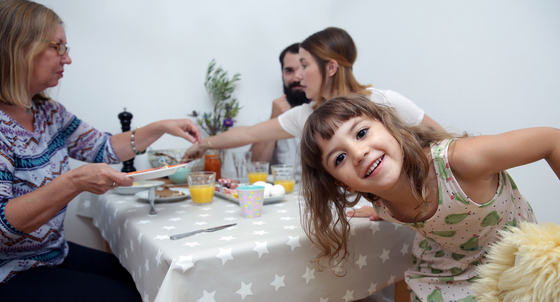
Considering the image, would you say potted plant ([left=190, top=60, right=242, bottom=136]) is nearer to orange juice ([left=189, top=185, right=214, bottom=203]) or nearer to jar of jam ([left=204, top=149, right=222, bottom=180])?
jar of jam ([left=204, top=149, right=222, bottom=180])

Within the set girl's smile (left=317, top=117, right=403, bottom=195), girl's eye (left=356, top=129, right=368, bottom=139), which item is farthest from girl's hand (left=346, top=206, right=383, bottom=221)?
girl's eye (left=356, top=129, right=368, bottom=139)

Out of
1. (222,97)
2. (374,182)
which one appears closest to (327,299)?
(374,182)

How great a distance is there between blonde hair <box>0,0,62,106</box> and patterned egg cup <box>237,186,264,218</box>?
0.76 meters

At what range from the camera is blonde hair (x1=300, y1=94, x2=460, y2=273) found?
863 millimetres

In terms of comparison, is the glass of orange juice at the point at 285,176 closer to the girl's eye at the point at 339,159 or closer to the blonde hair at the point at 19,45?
the girl's eye at the point at 339,159

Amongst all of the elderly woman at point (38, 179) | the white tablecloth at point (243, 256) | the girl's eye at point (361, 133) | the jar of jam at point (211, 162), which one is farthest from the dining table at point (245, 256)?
the jar of jam at point (211, 162)

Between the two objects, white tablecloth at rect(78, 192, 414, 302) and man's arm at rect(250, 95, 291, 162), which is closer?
white tablecloth at rect(78, 192, 414, 302)

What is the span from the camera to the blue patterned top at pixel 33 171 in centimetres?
93

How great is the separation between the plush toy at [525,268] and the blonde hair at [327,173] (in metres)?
0.27

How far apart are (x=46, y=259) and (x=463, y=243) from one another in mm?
1310

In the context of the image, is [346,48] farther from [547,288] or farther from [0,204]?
[0,204]

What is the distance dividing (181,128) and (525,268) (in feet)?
4.15

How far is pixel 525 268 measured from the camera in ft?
1.78

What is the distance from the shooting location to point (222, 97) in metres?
2.32
